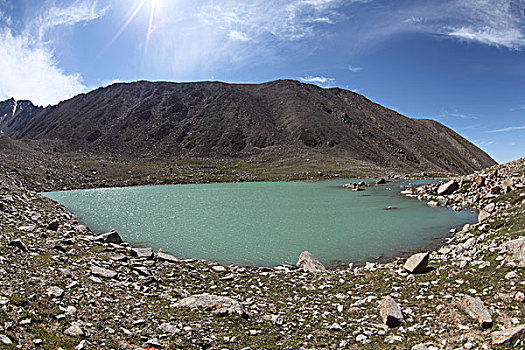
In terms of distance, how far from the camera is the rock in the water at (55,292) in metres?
9.00

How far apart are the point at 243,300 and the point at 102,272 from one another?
678cm

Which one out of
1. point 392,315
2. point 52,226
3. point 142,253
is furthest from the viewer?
point 52,226

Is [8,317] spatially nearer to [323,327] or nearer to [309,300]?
[323,327]

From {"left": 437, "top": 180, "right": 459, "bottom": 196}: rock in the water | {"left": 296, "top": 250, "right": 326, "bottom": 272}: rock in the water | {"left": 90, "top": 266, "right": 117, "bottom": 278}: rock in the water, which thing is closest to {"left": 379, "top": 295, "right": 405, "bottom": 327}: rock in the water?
{"left": 296, "top": 250, "right": 326, "bottom": 272}: rock in the water

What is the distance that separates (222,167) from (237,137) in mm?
46704

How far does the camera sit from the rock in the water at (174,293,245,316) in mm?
10867

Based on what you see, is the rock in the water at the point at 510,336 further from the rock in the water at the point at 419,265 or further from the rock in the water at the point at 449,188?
the rock in the water at the point at 449,188

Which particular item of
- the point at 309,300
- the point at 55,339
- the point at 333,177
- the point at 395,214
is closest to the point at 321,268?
the point at 309,300

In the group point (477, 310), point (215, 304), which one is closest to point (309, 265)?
point (215, 304)

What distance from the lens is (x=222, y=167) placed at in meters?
137

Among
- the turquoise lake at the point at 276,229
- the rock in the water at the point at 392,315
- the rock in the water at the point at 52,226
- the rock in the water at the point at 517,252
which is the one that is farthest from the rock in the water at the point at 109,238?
the rock in the water at the point at 517,252

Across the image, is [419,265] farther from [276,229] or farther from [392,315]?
[276,229]

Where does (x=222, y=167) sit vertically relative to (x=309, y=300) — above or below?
above

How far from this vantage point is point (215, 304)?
11.5m
